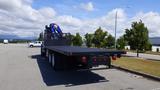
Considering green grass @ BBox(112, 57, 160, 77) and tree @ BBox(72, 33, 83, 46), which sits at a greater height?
tree @ BBox(72, 33, 83, 46)

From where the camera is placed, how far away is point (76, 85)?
34.2 feet

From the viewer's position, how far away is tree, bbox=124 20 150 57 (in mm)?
32031

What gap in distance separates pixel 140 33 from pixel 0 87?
24303 millimetres

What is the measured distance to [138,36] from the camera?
31938 mm

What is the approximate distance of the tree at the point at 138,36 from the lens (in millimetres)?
32031

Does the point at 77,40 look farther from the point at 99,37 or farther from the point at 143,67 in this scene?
the point at 143,67

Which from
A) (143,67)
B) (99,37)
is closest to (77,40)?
(99,37)

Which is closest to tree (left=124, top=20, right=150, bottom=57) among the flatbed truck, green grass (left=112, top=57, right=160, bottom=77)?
the flatbed truck

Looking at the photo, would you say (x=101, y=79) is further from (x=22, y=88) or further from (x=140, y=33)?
(x=140, y=33)

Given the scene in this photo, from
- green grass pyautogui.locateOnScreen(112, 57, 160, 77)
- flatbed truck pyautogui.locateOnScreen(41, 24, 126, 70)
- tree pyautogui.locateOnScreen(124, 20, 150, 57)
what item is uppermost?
tree pyautogui.locateOnScreen(124, 20, 150, 57)

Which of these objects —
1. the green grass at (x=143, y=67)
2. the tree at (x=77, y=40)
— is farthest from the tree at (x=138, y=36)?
the tree at (x=77, y=40)

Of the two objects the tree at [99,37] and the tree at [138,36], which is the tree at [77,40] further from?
the tree at [138,36]

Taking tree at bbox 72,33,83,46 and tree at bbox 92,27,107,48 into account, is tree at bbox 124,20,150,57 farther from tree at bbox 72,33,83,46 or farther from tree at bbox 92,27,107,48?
tree at bbox 72,33,83,46

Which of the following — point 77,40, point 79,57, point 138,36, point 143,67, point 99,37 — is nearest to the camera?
point 79,57
